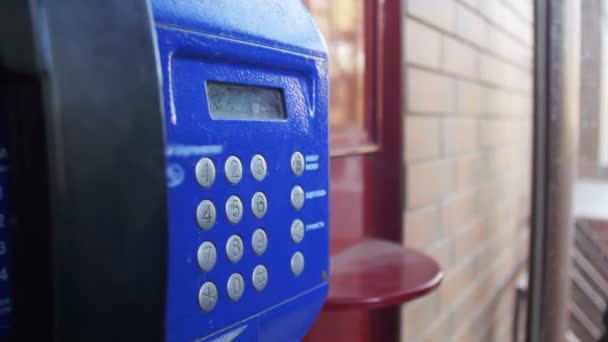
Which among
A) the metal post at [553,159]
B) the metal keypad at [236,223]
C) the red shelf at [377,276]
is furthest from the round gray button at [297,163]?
the metal post at [553,159]

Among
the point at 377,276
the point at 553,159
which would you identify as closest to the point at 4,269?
the point at 377,276

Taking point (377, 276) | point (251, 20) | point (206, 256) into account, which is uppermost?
point (251, 20)

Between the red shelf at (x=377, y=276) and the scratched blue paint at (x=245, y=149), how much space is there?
14 centimetres

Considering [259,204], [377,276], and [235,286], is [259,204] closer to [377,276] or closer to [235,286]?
[235,286]

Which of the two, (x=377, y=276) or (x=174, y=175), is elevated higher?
(x=174, y=175)

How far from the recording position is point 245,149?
0.40 meters

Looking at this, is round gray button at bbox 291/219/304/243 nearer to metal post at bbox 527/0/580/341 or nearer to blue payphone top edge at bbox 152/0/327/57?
blue payphone top edge at bbox 152/0/327/57

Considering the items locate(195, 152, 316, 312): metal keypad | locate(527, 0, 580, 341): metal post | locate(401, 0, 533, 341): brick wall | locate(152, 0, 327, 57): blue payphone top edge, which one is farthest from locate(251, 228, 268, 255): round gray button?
locate(527, 0, 580, 341): metal post

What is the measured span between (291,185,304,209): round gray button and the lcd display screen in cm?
6

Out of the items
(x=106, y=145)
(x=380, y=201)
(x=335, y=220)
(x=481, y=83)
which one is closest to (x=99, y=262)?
(x=106, y=145)

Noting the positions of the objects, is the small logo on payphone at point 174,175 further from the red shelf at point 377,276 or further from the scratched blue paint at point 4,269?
the red shelf at point 377,276

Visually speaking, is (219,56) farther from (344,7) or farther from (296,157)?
(344,7)

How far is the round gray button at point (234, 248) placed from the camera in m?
0.38

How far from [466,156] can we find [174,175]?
104cm
